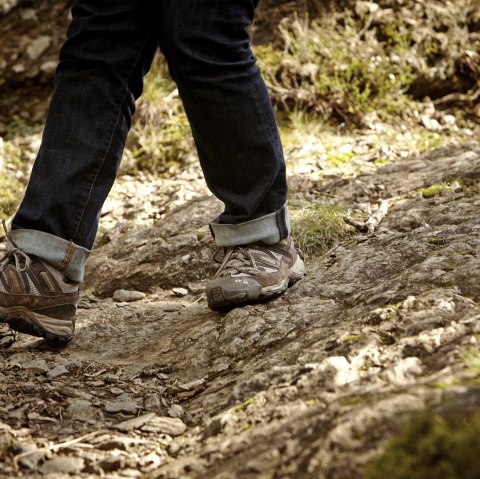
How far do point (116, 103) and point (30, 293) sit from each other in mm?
698

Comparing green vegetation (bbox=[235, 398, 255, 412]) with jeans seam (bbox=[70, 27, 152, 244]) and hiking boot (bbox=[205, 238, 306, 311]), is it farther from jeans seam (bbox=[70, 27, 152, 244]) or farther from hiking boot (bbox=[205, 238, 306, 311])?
jeans seam (bbox=[70, 27, 152, 244])

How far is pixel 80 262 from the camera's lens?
2.17 metres

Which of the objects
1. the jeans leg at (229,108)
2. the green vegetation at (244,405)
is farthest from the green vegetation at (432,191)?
the green vegetation at (244,405)

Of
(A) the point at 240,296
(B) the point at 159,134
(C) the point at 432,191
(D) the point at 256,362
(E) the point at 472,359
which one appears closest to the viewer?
(E) the point at 472,359

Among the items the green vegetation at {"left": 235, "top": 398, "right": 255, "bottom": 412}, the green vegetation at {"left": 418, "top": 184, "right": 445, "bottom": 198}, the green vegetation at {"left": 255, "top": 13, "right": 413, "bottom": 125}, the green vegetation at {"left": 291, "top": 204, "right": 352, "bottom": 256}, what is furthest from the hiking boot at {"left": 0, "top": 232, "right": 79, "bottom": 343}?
the green vegetation at {"left": 255, "top": 13, "right": 413, "bottom": 125}

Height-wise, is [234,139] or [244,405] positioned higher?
[234,139]

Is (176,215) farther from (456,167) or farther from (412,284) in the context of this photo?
(412,284)

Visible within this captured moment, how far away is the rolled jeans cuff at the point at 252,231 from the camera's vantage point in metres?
2.35

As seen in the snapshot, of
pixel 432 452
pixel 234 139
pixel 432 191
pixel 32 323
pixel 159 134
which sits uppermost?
pixel 234 139

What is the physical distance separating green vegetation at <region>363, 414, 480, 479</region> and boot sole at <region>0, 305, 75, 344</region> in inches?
56.5

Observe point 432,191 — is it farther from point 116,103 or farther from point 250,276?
point 116,103

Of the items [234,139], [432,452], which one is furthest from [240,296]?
[432,452]

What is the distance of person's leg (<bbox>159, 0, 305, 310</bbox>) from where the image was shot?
79.8 inches

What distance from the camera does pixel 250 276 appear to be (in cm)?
233
